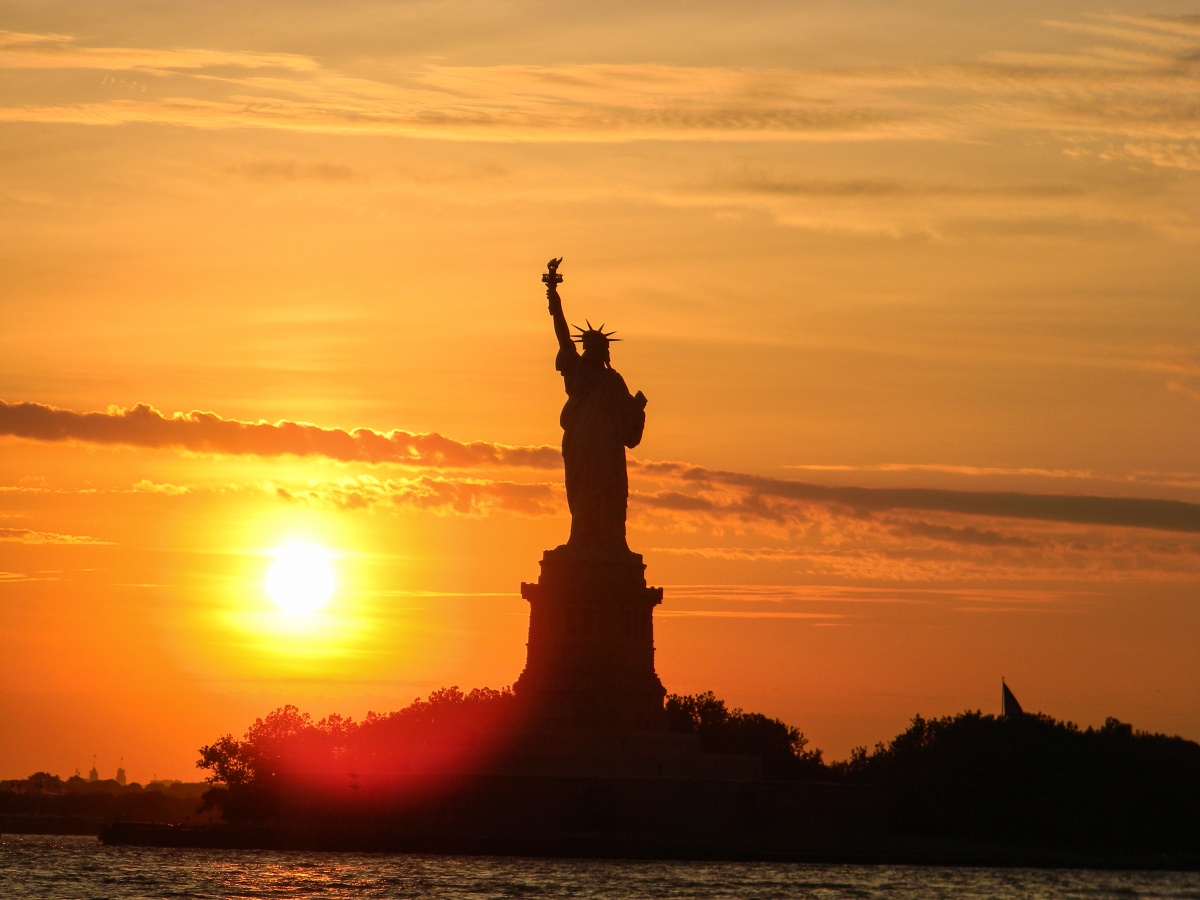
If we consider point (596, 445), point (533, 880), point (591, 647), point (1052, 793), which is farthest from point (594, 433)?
point (1052, 793)

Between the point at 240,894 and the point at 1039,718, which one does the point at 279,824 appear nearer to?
the point at 240,894

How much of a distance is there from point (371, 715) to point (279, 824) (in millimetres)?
32318

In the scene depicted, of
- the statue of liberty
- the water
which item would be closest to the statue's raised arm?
the statue of liberty

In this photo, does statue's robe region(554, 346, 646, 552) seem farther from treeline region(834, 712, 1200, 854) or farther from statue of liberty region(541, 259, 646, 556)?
treeline region(834, 712, 1200, 854)

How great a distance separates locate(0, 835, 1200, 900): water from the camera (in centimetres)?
5647

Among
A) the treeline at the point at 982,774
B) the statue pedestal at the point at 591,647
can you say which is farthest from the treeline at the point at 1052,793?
the statue pedestal at the point at 591,647

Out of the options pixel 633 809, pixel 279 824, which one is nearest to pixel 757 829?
pixel 633 809

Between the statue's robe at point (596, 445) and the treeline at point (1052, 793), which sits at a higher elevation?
the statue's robe at point (596, 445)

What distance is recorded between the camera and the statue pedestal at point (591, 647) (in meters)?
67.2

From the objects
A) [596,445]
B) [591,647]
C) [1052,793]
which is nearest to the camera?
[591,647]

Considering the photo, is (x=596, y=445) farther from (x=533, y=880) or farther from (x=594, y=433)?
(x=533, y=880)

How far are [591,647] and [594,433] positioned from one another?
254 inches

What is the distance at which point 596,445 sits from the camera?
6962 cm

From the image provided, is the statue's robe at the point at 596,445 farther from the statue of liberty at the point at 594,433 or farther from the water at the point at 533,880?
the water at the point at 533,880
